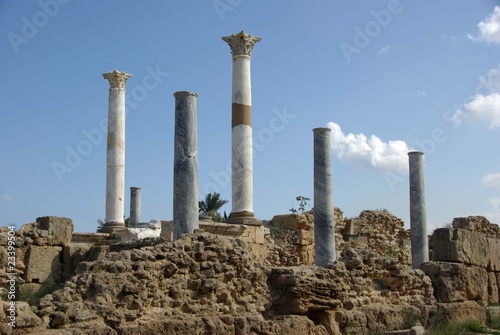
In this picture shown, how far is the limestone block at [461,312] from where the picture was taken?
10586mm

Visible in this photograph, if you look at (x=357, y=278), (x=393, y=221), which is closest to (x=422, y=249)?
(x=393, y=221)

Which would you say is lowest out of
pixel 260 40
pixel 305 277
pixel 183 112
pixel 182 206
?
pixel 305 277

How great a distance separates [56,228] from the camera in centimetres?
1240

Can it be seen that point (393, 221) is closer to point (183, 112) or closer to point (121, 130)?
point (121, 130)

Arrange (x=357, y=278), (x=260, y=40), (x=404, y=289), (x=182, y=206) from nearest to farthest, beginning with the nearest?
(x=357, y=278), (x=404, y=289), (x=182, y=206), (x=260, y=40)

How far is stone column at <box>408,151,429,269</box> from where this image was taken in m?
16.8

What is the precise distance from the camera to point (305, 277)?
821cm

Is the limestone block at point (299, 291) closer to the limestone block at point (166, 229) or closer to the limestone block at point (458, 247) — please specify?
the limestone block at point (458, 247)

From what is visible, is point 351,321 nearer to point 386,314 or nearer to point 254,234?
point 386,314

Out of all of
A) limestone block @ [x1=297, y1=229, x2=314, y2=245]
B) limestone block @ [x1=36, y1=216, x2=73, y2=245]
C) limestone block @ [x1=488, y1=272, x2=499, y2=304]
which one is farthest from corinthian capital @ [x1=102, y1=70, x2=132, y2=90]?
limestone block @ [x1=488, y1=272, x2=499, y2=304]

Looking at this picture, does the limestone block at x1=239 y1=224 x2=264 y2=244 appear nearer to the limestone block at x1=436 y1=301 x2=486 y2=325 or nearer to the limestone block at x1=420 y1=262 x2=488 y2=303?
the limestone block at x1=420 y1=262 x2=488 y2=303

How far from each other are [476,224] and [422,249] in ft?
15.2

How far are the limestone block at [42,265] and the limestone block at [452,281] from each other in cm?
710

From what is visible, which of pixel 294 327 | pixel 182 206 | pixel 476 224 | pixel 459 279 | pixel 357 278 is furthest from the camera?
pixel 476 224
